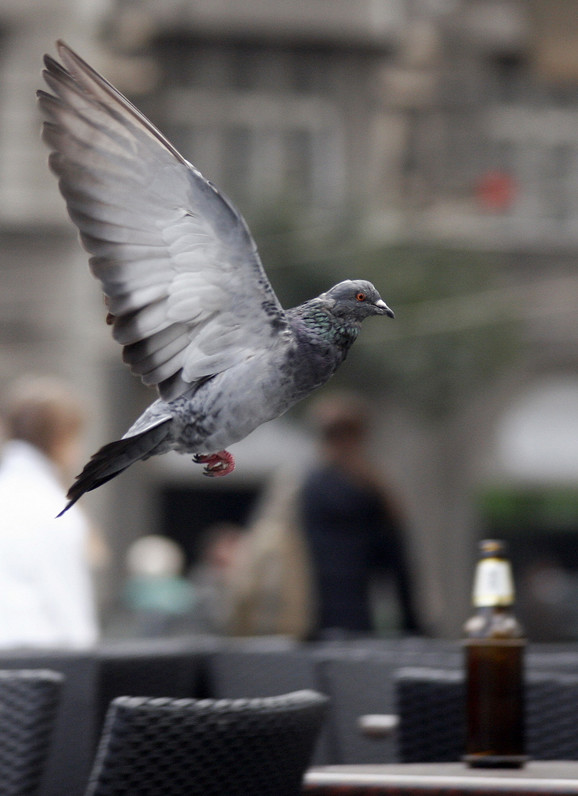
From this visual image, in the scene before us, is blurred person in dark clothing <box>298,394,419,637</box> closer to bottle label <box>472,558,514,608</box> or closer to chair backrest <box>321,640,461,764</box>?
chair backrest <box>321,640,461,764</box>

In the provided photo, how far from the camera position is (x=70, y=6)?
1473 cm

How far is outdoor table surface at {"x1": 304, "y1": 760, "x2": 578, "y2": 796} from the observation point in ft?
6.55

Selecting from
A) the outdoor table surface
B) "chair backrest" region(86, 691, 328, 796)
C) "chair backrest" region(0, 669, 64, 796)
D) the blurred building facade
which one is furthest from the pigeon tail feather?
the blurred building facade

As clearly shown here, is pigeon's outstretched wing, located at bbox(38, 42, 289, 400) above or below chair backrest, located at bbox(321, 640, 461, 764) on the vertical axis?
above

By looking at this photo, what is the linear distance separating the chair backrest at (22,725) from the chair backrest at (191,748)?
1.54 ft

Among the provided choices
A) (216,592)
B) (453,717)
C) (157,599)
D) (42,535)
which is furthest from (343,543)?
(157,599)

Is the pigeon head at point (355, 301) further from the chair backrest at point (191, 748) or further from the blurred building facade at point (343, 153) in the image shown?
the blurred building facade at point (343, 153)

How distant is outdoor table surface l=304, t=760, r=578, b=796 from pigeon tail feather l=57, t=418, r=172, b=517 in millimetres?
901

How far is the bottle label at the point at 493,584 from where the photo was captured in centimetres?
231

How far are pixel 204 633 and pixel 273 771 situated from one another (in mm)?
7974

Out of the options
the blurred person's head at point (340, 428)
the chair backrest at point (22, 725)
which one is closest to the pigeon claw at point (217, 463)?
the chair backrest at point (22, 725)

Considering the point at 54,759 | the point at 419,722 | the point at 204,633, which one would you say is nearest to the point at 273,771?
the point at 419,722

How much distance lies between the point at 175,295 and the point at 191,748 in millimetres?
808

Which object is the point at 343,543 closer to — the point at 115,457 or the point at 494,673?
the point at 494,673
